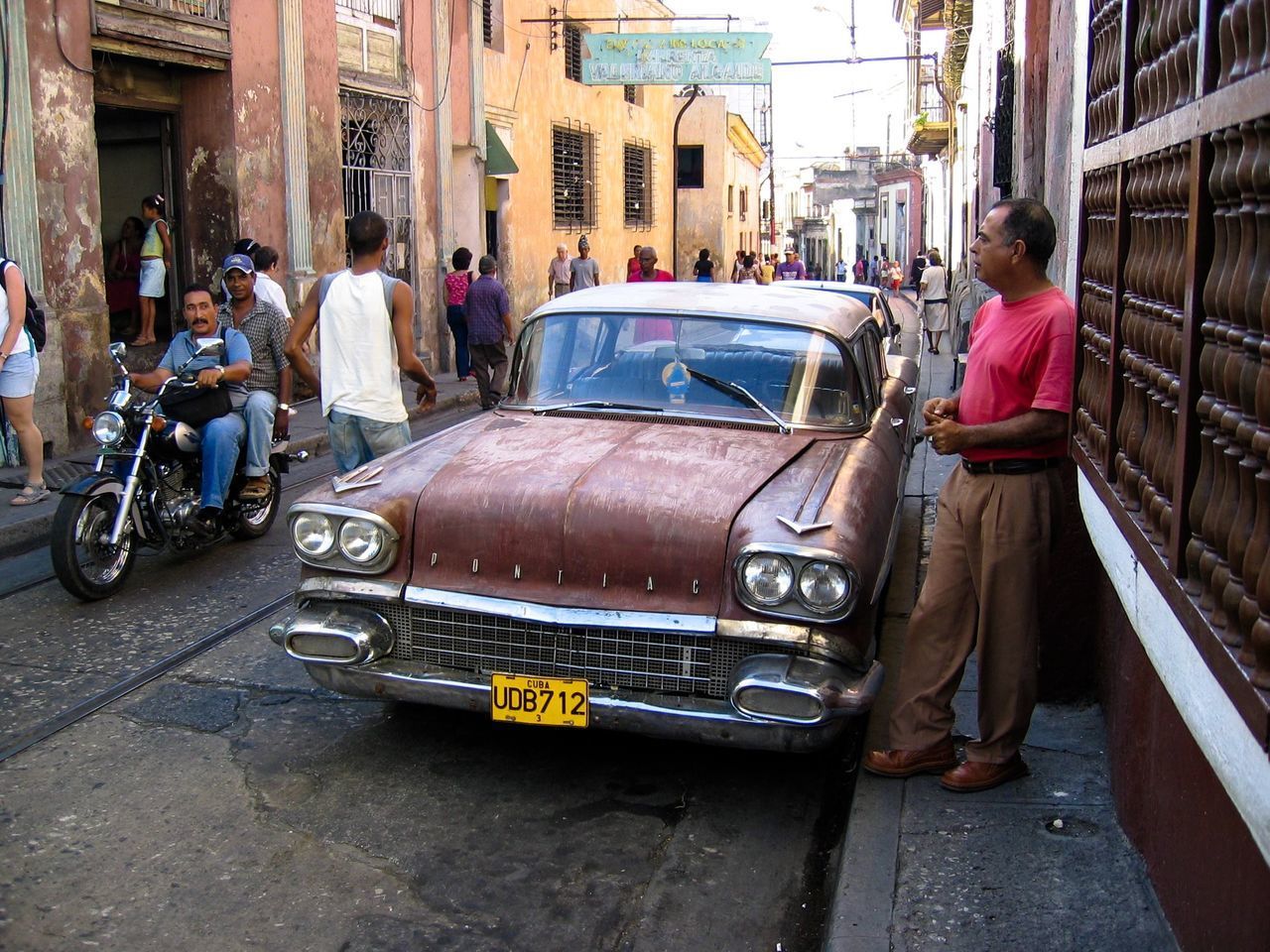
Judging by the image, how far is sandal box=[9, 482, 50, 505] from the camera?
27.2 ft

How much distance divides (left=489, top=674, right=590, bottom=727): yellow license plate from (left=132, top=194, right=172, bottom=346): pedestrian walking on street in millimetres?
9672

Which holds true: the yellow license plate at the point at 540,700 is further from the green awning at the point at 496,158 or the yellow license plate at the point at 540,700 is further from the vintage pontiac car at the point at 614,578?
the green awning at the point at 496,158

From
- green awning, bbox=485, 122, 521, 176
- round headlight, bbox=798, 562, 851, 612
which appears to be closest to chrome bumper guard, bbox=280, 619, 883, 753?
round headlight, bbox=798, 562, 851, 612

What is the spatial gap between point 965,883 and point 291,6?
12586 millimetres

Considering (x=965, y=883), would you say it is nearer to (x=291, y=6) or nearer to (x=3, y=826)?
(x=3, y=826)

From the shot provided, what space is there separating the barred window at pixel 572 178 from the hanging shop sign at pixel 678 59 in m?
2.86

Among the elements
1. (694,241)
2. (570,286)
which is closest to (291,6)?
(570,286)

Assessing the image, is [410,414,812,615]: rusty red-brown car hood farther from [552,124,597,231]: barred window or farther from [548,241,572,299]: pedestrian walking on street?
[552,124,597,231]: barred window

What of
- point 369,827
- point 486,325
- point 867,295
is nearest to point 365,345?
point 369,827

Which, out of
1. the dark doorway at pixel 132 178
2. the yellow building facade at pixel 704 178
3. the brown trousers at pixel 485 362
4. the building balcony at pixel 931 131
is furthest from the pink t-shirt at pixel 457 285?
the yellow building facade at pixel 704 178

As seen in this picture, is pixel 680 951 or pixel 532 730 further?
pixel 532 730

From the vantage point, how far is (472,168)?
19.3m

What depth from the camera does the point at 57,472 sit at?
9477mm

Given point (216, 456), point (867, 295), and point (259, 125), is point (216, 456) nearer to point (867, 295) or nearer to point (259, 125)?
point (867, 295)
